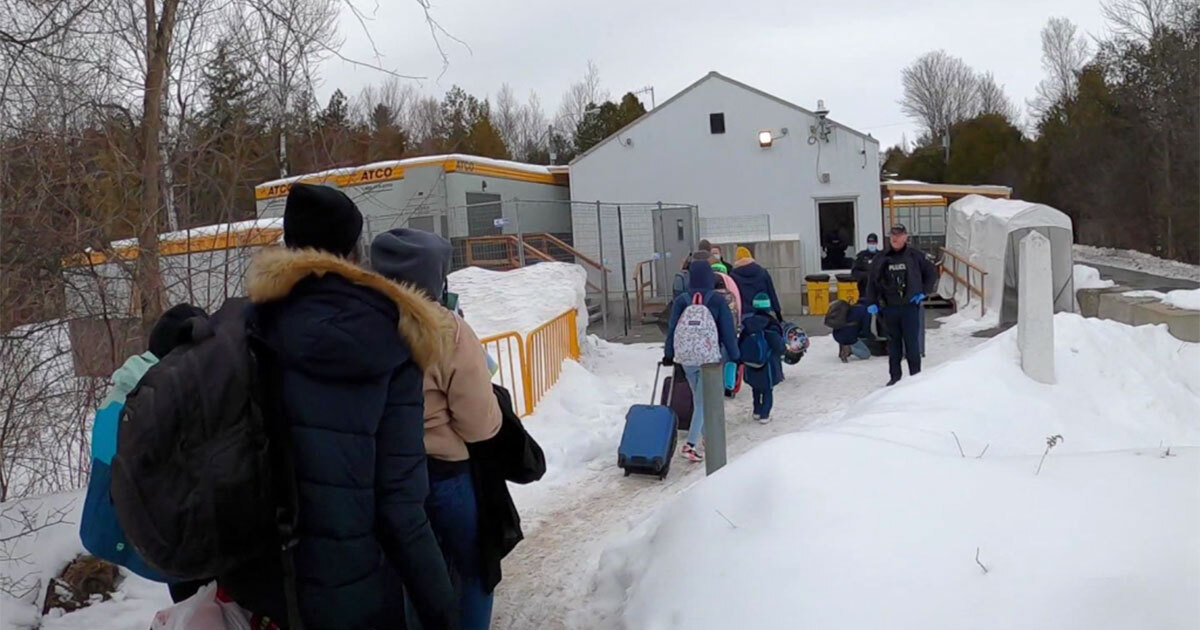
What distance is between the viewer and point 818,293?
19141mm

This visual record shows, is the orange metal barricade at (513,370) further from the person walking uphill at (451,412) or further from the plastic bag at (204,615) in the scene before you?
the plastic bag at (204,615)

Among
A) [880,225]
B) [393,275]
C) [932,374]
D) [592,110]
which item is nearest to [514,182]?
[880,225]

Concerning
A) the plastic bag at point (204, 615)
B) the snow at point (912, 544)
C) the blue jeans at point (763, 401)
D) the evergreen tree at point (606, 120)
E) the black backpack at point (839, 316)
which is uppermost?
the evergreen tree at point (606, 120)

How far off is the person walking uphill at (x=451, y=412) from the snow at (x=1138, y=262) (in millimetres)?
30138

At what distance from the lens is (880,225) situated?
74.0 ft

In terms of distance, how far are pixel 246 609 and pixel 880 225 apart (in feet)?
71.5

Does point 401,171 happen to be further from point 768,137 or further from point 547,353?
point 768,137

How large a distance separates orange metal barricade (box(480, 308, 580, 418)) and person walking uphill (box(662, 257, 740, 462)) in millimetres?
2012

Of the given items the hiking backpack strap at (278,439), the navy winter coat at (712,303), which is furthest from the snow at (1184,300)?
the hiking backpack strap at (278,439)

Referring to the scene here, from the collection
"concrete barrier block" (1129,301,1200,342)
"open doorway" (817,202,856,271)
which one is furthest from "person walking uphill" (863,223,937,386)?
"open doorway" (817,202,856,271)

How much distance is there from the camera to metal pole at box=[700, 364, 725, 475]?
6.12 m

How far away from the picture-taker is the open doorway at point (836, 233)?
74.6ft

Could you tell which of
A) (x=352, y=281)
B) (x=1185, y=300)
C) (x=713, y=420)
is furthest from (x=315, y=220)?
(x=1185, y=300)

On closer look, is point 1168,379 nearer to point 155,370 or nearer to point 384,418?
point 384,418
